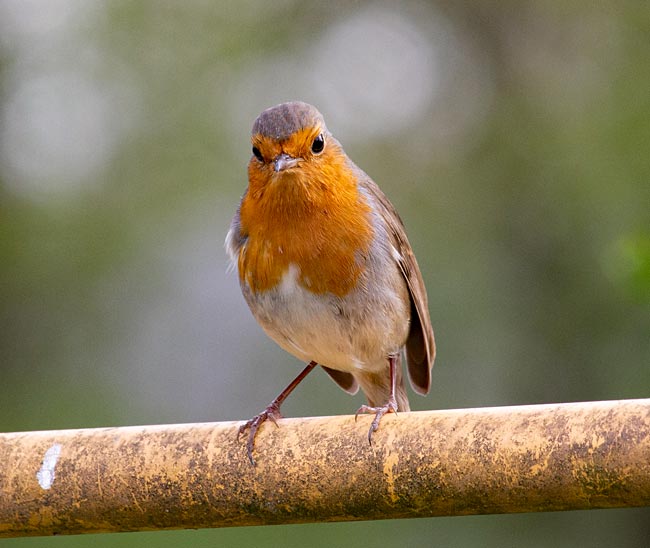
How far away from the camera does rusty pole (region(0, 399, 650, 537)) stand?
9.21ft

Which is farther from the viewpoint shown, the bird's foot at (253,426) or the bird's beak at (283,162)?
the bird's beak at (283,162)

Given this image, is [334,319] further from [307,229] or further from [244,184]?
[244,184]

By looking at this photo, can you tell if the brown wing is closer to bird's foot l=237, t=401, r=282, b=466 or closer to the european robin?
the european robin

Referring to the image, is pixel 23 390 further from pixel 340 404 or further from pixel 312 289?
pixel 312 289

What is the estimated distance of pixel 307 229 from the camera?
4195 mm

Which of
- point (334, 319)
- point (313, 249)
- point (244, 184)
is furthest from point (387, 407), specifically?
point (244, 184)

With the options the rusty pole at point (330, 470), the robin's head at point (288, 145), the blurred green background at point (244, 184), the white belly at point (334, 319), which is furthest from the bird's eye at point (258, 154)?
the blurred green background at point (244, 184)

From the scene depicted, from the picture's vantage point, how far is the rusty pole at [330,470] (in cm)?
281

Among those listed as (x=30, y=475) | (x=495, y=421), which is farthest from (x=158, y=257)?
(x=495, y=421)

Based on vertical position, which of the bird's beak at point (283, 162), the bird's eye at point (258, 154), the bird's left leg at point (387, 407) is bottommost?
the bird's left leg at point (387, 407)

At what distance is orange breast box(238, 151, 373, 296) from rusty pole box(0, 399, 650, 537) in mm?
901

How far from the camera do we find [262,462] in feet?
10.5

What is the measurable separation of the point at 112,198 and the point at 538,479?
5.68 m

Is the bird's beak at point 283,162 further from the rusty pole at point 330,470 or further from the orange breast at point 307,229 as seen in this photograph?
the rusty pole at point 330,470
